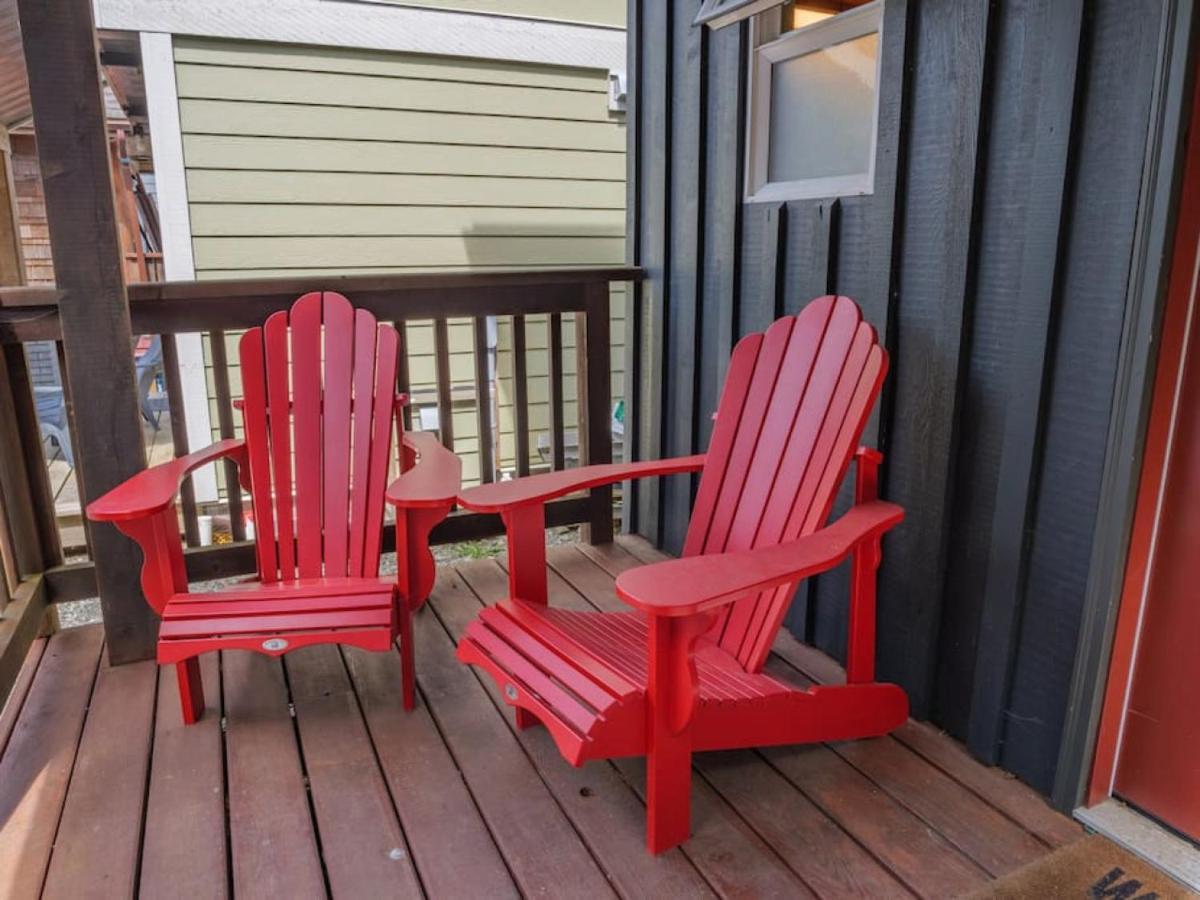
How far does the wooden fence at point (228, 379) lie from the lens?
2.39 meters

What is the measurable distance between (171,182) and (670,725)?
3.56m

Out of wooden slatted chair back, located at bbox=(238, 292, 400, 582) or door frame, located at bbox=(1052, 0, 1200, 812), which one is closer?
door frame, located at bbox=(1052, 0, 1200, 812)

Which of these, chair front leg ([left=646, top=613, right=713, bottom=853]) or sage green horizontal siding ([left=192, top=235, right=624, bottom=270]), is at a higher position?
sage green horizontal siding ([left=192, top=235, right=624, bottom=270])

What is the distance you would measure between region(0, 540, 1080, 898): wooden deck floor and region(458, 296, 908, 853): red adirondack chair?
12cm

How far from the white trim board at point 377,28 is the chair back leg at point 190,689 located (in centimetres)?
301

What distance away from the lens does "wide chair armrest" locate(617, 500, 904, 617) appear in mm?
1429

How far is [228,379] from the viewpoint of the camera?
9.23 feet

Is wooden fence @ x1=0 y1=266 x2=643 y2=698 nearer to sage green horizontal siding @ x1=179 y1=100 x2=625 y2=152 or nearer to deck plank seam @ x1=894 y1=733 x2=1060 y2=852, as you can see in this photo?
deck plank seam @ x1=894 y1=733 x2=1060 y2=852

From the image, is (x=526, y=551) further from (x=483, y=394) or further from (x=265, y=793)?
(x=483, y=394)

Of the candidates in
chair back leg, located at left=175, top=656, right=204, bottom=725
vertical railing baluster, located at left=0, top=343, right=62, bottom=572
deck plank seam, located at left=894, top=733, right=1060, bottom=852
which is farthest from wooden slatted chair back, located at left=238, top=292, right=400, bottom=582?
deck plank seam, located at left=894, top=733, right=1060, bottom=852

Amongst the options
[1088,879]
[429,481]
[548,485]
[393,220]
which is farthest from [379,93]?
[1088,879]

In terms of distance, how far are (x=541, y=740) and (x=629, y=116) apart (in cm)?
227

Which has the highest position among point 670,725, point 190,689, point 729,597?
point 729,597

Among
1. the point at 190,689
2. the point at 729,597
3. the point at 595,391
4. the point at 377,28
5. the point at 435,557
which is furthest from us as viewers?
the point at 377,28
